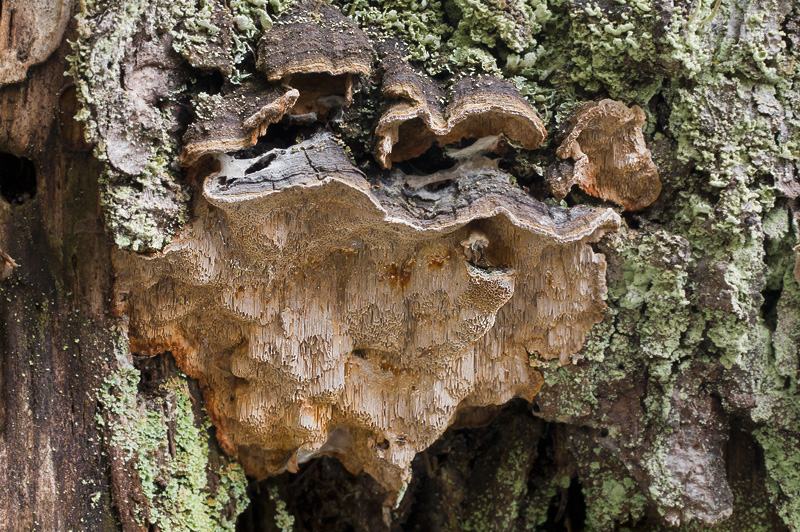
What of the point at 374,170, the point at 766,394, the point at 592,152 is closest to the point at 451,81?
the point at 374,170

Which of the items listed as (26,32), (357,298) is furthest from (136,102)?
(357,298)

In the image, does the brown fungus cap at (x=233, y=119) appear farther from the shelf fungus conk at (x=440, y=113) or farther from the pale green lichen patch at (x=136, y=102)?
the shelf fungus conk at (x=440, y=113)

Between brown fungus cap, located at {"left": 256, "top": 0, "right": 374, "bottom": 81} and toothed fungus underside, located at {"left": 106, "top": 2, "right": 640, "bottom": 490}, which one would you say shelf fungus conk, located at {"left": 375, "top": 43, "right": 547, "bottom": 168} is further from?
brown fungus cap, located at {"left": 256, "top": 0, "right": 374, "bottom": 81}

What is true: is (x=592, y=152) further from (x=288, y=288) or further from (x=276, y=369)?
(x=276, y=369)

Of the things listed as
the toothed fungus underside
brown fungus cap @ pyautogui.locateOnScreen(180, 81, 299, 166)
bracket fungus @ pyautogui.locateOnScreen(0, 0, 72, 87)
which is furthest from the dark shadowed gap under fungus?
brown fungus cap @ pyautogui.locateOnScreen(180, 81, 299, 166)

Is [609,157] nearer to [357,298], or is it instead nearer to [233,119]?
[357,298]
